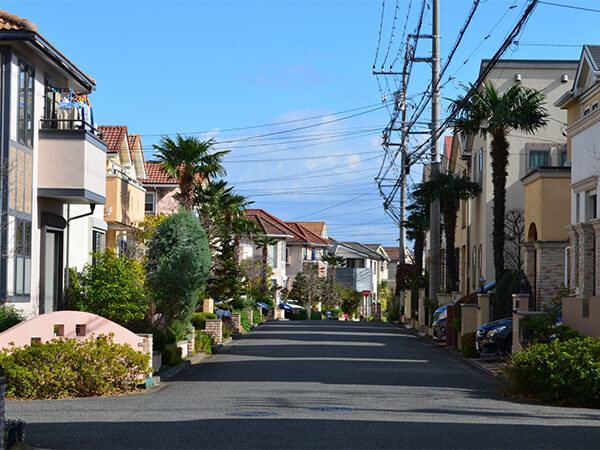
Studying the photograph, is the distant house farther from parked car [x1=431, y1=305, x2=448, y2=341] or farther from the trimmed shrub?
the trimmed shrub

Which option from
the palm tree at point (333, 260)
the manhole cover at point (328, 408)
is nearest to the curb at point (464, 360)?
the manhole cover at point (328, 408)

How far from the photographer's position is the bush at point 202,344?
30397 millimetres

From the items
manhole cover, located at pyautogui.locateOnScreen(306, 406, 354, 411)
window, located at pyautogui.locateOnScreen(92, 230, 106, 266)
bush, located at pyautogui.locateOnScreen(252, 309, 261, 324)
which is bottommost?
bush, located at pyautogui.locateOnScreen(252, 309, 261, 324)

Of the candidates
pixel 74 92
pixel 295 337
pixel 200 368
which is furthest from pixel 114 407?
pixel 295 337

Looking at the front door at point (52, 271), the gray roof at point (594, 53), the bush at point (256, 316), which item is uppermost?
the gray roof at point (594, 53)

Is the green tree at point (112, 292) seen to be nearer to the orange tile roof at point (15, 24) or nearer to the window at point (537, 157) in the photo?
the orange tile roof at point (15, 24)

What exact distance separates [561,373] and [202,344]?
15.5 metres

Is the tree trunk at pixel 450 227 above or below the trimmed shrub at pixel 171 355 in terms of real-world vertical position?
above

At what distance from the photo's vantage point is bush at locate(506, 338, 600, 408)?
17.1 m

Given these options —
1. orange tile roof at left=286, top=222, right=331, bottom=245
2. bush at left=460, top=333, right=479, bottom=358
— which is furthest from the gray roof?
orange tile roof at left=286, top=222, right=331, bottom=245

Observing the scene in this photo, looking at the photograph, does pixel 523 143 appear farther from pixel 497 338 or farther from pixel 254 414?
pixel 254 414

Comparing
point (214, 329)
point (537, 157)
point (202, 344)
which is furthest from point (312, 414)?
point (537, 157)

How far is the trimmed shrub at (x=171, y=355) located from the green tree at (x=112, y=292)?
5.84 ft

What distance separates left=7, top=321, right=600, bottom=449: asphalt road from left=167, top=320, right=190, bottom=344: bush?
5.98 ft
